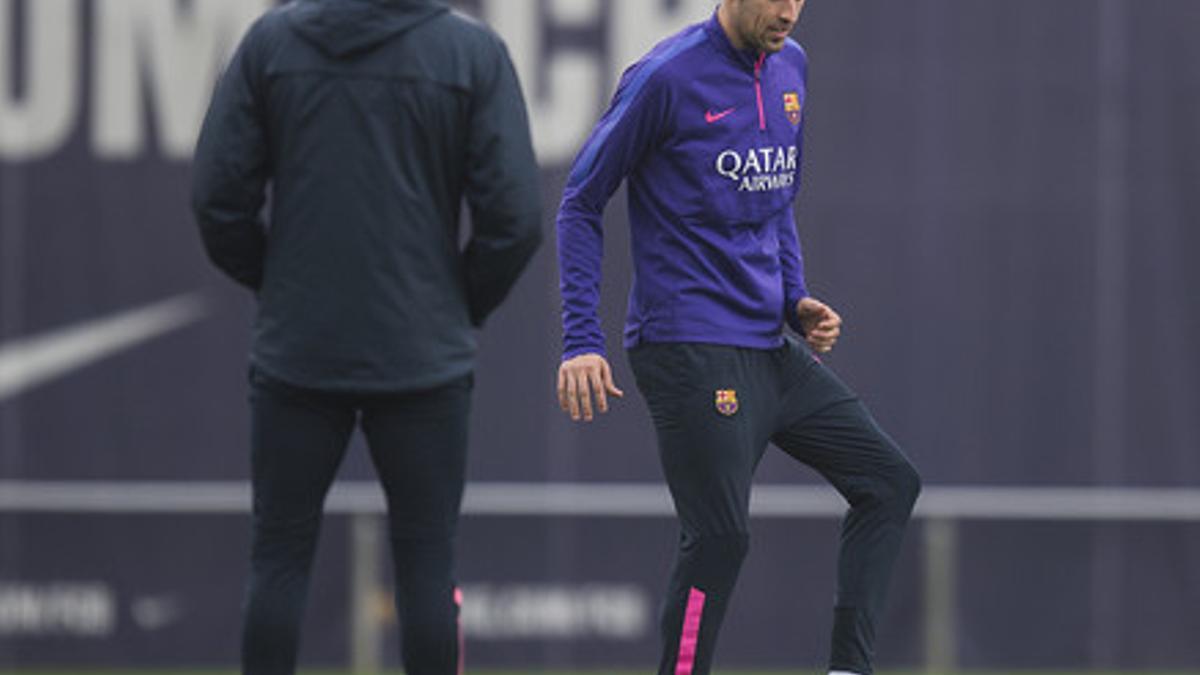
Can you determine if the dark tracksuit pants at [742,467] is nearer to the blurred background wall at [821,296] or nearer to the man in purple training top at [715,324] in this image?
the man in purple training top at [715,324]

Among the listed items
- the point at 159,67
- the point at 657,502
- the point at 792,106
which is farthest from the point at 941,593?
the point at 792,106

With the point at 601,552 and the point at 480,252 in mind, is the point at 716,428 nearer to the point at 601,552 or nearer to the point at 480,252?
the point at 480,252

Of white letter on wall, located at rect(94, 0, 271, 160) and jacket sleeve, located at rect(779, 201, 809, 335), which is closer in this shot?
jacket sleeve, located at rect(779, 201, 809, 335)

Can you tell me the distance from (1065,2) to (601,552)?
7.98 feet

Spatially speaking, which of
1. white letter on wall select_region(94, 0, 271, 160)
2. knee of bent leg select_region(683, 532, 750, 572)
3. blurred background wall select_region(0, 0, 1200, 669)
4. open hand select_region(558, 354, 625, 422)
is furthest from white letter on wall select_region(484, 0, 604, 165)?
knee of bent leg select_region(683, 532, 750, 572)

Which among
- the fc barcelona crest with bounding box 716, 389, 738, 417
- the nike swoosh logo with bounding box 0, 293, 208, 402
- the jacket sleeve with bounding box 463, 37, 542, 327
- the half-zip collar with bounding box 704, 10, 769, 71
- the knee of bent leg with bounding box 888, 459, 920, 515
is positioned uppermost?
the half-zip collar with bounding box 704, 10, 769, 71

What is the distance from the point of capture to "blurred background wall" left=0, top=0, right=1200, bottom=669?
8.23 metres

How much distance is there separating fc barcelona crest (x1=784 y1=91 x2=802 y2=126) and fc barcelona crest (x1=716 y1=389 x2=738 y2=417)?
0.60m

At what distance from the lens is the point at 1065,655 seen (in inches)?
325

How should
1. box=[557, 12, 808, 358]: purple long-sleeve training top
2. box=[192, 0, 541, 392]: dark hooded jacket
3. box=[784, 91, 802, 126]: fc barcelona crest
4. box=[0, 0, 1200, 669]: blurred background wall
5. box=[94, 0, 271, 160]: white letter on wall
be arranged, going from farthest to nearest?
box=[94, 0, 271, 160]: white letter on wall, box=[0, 0, 1200, 669]: blurred background wall, box=[784, 91, 802, 126]: fc barcelona crest, box=[557, 12, 808, 358]: purple long-sleeve training top, box=[192, 0, 541, 392]: dark hooded jacket

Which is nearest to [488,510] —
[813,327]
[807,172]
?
[807,172]

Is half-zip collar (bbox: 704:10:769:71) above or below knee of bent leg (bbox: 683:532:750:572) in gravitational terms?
above

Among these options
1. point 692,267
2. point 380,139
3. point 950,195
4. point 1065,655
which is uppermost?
point 380,139

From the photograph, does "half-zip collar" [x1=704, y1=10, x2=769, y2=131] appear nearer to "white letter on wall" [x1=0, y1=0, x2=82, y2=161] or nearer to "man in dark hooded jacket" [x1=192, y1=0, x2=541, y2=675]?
"man in dark hooded jacket" [x1=192, y1=0, x2=541, y2=675]
